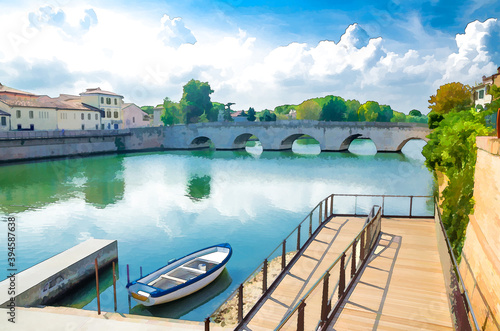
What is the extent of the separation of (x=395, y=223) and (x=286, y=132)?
45.6m

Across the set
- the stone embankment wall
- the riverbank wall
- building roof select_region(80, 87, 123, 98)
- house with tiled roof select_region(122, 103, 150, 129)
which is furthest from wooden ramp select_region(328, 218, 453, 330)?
house with tiled roof select_region(122, 103, 150, 129)

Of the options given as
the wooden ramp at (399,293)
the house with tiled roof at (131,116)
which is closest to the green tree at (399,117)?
the house with tiled roof at (131,116)

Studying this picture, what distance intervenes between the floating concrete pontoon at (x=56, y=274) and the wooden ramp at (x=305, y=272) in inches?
235

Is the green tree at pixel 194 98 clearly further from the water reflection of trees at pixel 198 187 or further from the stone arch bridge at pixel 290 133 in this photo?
the water reflection of trees at pixel 198 187

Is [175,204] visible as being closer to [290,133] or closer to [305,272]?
[305,272]

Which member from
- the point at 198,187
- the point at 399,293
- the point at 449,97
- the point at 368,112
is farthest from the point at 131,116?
the point at 399,293

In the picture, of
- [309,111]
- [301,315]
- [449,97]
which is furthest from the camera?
[309,111]

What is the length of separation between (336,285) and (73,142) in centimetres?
4943

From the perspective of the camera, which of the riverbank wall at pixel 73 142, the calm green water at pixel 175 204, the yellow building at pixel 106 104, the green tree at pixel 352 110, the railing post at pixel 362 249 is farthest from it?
the green tree at pixel 352 110

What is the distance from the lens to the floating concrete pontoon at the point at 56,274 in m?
10.2

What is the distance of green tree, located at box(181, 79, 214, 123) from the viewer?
241 ft

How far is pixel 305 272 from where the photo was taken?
10891mm

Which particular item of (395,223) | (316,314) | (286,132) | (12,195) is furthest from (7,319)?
(286,132)

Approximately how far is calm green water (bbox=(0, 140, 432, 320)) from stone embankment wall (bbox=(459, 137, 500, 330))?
7715mm
